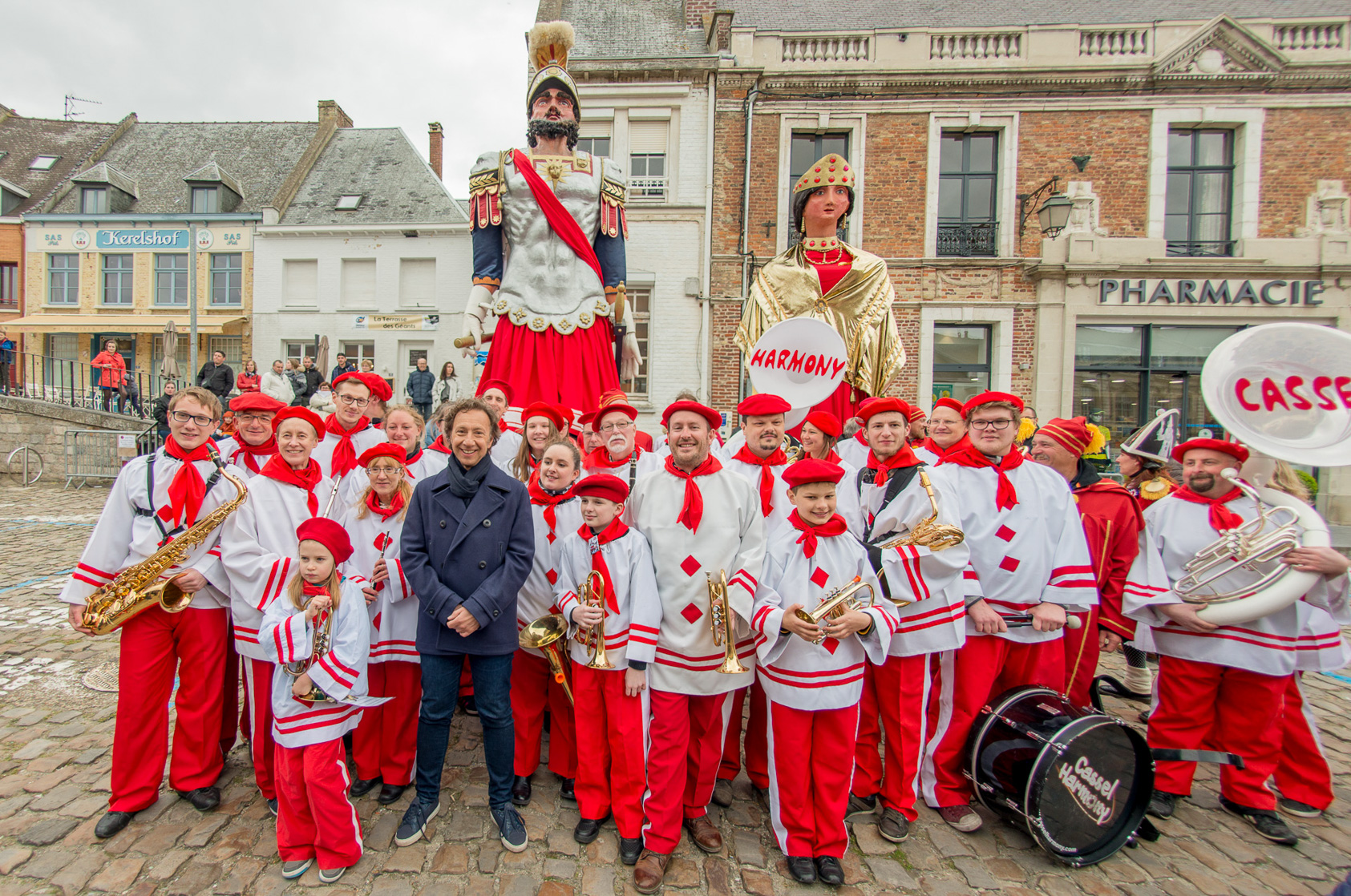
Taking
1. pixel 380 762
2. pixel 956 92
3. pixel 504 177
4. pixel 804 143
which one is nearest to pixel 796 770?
pixel 380 762

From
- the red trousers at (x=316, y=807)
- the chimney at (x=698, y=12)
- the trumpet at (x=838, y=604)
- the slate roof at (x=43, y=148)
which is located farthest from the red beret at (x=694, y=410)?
the slate roof at (x=43, y=148)

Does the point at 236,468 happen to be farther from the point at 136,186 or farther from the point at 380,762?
the point at 136,186

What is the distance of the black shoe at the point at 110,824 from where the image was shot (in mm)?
2805

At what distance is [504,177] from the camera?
189 inches

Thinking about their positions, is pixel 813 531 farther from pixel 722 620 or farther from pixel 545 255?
pixel 545 255

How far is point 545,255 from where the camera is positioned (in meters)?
4.80

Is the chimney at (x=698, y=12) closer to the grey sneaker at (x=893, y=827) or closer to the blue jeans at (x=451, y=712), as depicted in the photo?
the blue jeans at (x=451, y=712)

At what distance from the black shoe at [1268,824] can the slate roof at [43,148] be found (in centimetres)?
3314

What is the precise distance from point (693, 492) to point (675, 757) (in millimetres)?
1199

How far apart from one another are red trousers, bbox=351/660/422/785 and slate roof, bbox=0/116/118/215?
29.6m

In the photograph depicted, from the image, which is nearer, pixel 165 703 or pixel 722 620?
pixel 722 620

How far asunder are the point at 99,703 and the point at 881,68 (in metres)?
15.8

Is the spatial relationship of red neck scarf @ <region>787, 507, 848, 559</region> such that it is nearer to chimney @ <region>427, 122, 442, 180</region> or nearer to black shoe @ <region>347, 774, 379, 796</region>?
black shoe @ <region>347, 774, 379, 796</region>

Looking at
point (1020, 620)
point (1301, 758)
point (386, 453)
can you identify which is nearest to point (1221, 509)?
point (1020, 620)
